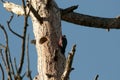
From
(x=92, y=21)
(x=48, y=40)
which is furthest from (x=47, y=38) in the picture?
(x=92, y=21)

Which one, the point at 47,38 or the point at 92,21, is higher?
the point at 47,38

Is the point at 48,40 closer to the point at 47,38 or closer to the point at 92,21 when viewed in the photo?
the point at 47,38

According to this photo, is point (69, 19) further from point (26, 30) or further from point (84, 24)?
point (26, 30)

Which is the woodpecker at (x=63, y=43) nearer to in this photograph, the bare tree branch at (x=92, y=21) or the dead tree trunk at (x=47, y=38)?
the dead tree trunk at (x=47, y=38)

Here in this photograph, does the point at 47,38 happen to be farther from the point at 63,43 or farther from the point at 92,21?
the point at 92,21

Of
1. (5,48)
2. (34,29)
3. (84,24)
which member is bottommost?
(84,24)

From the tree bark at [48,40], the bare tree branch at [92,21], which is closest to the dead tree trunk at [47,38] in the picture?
the tree bark at [48,40]

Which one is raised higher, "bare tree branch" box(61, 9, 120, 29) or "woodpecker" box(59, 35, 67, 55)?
"woodpecker" box(59, 35, 67, 55)

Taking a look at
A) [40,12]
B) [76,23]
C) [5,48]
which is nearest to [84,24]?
[76,23]

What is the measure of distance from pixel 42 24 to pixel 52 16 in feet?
0.42

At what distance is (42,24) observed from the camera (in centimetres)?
391

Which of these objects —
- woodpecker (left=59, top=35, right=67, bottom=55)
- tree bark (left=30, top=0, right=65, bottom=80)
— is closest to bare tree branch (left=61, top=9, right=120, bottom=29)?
tree bark (left=30, top=0, right=65, bottom=80)

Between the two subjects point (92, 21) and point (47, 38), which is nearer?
point (47, 38)

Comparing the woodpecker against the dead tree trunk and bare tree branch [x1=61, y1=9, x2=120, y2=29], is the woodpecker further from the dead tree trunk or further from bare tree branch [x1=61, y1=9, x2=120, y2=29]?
bare tree branch [x1=61, y1=9, x2=120, y2=29]
